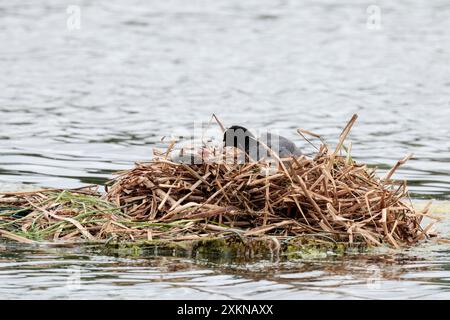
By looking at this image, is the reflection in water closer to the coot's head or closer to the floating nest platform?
the floating nest platform

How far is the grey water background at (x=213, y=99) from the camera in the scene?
839 centimetres

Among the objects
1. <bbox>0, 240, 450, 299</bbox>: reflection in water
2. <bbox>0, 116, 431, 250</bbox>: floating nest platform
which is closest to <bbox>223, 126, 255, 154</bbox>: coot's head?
<bbox>0, 116, 431, 250</bbox>: floating nest platform

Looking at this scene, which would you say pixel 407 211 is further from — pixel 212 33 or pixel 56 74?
pixel 212 33

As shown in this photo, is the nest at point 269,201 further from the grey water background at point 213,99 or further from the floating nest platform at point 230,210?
the grey water background at point 213,99

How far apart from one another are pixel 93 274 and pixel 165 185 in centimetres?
141

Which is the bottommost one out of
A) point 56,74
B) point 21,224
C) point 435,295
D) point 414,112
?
point 435,295

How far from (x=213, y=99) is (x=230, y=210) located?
11963mm

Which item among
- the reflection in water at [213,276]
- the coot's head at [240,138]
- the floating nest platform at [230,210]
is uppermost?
the coot's head at [240,138]

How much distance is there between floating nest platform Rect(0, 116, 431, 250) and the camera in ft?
30.6

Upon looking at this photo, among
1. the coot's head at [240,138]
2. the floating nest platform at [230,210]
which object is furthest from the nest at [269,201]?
the coot's head at [240,138]

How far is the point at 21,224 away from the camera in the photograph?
9.64 m

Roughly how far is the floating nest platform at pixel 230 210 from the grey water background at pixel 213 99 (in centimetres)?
34

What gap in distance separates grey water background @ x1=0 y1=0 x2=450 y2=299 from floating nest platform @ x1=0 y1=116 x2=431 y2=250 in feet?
1.11

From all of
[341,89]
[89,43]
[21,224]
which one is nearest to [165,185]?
[21,224]
